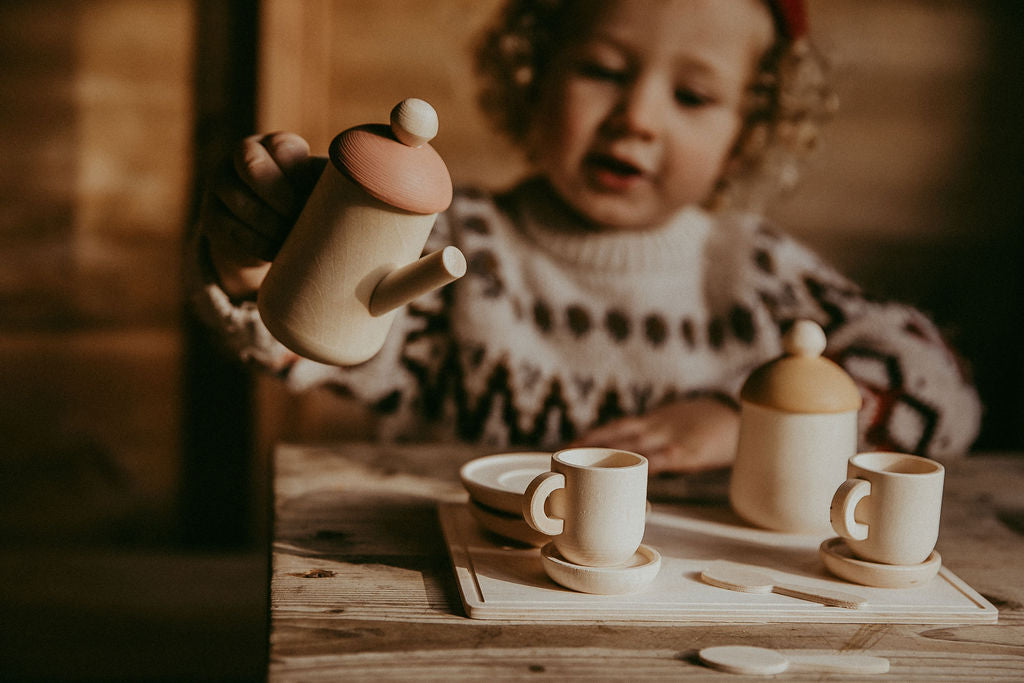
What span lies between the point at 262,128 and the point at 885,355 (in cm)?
121

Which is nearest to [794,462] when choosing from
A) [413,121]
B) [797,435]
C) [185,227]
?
[797,435]

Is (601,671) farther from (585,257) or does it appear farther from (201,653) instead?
(201,653)

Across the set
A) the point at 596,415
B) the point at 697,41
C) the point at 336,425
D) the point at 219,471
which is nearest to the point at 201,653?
the point at 219,471

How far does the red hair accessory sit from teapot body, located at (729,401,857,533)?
0.96 metres

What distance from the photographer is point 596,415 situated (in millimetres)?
1684

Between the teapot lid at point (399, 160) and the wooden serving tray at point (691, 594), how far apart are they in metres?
0.33

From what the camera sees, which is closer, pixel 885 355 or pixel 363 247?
pixel 363 247

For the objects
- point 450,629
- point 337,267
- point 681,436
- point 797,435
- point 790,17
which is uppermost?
point 790,17

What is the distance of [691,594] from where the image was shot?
0.79 meters

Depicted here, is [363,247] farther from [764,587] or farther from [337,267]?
[764,587]

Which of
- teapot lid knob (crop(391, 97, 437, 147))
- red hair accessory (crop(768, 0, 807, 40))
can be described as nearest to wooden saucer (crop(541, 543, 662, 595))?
teapot lid knob (crop(391, 97, 437, 147))

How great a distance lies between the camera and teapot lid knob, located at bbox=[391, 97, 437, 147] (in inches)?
29.6

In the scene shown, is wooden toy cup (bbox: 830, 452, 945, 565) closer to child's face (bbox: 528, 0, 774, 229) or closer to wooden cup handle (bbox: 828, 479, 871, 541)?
wooden cup handle (bbox: 828, 479, 871, 541)

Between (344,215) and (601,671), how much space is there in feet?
1.41
